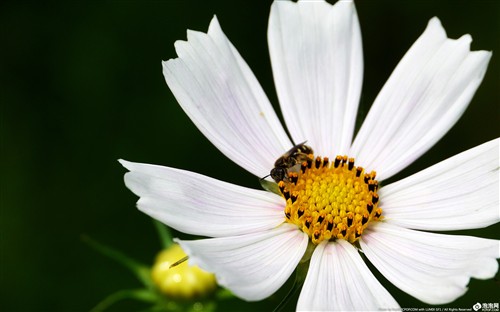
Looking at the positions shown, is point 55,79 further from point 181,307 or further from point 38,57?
point 181,307

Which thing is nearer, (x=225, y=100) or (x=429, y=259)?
(x=429, y=259)

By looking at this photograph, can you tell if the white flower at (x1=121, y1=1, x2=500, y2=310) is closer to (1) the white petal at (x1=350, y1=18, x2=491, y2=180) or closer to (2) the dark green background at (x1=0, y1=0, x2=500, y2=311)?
(1) the white petal at (x1=350, y1=18, x2=491, y2=180)

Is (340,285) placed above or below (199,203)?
below

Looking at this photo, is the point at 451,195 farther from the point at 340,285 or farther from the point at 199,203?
the point at 199,203

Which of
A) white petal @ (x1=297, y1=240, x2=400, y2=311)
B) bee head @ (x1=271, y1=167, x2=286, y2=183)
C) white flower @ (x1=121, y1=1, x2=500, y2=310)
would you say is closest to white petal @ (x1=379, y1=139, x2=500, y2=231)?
white flower @ (x1=121, y1=1, x2=500, y2=310)

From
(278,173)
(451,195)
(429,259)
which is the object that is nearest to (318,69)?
(278,173)

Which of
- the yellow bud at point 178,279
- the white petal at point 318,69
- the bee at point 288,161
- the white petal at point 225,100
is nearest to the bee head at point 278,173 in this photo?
the bee at point 288,161
